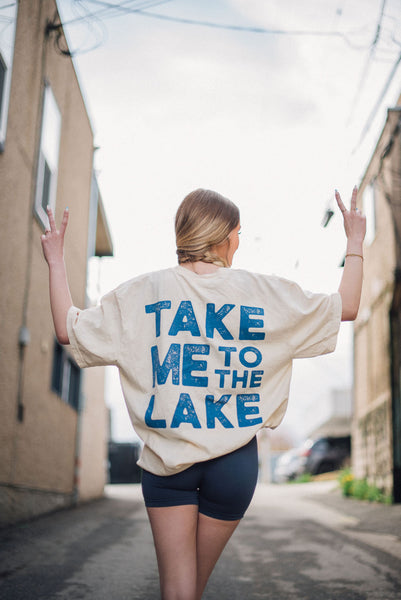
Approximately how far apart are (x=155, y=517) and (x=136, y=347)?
1.58 feet

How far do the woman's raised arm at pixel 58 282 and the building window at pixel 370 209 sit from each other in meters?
11.9

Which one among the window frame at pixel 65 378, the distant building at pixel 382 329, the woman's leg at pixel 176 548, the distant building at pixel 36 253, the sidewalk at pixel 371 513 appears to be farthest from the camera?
the distant building at pixel 382 329

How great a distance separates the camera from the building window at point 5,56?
267 inches

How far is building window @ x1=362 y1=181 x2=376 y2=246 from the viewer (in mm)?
13830

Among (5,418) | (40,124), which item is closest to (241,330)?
(5,418)

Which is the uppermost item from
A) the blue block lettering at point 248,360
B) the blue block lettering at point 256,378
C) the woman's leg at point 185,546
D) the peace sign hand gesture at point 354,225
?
the peace sign hand gesture at point 354,225

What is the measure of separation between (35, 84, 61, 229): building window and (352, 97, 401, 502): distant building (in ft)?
17.4

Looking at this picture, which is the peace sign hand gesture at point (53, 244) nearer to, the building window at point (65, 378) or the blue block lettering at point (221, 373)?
the blue block lettering at point (221, 373)

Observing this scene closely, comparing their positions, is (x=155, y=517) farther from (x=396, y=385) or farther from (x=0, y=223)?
(x=396, y=385)

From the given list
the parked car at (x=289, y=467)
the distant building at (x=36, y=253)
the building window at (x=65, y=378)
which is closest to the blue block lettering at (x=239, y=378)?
the distant building at (x=36, y=253)

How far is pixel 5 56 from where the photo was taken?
695cm

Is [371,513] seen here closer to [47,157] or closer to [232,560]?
[232,560]

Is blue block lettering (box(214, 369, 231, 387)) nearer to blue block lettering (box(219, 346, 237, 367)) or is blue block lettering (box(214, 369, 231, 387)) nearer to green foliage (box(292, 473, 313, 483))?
blue block lettering (box(219, 346, 237, 367))

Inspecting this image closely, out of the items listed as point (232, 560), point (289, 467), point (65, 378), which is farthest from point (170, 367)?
point (289, 467)
